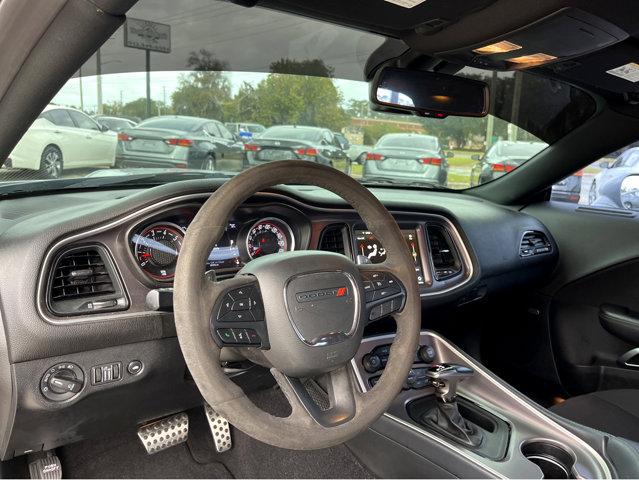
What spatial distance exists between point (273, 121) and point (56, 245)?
1.57m

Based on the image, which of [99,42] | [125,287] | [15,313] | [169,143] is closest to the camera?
[99,42]

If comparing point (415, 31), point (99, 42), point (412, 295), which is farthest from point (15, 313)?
point (415, 31)

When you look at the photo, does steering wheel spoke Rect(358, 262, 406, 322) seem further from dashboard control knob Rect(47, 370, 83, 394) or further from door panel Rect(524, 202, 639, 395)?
door panel Rect(524, 202, 639, 395)

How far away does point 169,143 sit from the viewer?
102 inches

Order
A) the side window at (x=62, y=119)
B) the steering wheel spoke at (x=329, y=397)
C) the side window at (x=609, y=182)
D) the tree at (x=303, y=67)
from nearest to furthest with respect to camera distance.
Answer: the steering wheel spoke at (x=329, y=397) < the side window at (x=62, y=119) < the tree at (x=303, y=67) < the side window at (x=609, y=182)

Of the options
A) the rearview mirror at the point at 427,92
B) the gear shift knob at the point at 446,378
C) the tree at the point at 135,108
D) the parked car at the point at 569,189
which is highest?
the rearview mirror at the point at 427,92

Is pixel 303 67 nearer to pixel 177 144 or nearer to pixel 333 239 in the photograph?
pixel 177 144

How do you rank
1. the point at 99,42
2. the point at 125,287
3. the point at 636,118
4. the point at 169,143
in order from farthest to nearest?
the point at 636,118 → the point at 169,143 → the point at 125,287 → the point at 99,42

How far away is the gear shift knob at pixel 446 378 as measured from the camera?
7.41 feet

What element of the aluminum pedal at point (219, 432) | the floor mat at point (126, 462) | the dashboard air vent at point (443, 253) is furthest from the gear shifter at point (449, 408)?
the floor mat at point (126, 462)

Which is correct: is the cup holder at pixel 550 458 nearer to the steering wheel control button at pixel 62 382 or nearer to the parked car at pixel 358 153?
the steering wheel control button at pixel 62 382

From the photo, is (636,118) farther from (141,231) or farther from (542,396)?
(141,231)

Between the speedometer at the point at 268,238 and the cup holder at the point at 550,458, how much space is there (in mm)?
1147

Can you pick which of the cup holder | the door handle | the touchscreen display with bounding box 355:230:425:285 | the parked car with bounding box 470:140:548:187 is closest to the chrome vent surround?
the touchscreen display with bounding box 355:230:425:285
